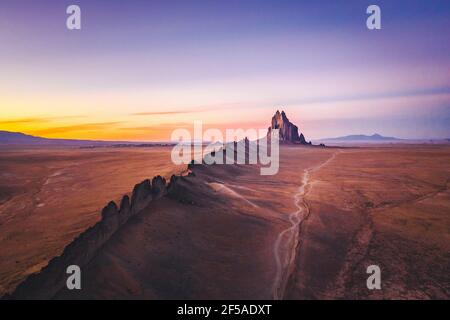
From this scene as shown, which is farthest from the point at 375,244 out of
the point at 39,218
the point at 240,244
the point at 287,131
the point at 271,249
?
the point at 287,131

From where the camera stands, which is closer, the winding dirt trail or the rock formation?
the winding dirt trail

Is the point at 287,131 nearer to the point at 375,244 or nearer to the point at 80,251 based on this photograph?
the point at 375,244

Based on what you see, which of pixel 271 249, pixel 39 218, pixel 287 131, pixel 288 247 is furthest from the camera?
pixel 287 131

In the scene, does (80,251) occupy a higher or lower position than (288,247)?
higher

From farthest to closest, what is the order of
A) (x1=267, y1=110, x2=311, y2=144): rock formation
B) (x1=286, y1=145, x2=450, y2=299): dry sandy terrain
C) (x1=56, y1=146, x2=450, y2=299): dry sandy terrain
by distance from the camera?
(x1=267, y1=110, x2=311, y2=144): rock formation, (x1=286, y1=145, x2=450, y2=299): dry sandy terrain, (x1=56, y1=146, x2=450, y2=299): dry sandy terrain

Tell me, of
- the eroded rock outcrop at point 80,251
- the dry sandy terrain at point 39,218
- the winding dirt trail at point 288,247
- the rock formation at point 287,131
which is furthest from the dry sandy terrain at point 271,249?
the rock formation at point 287,131

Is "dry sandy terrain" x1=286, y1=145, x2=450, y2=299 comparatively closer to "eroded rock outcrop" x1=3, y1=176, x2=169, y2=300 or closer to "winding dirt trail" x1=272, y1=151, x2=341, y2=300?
"winding dirt trail" x1=272, y1=151, x2=341, y2=300

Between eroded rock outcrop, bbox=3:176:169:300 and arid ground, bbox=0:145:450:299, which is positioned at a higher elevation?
eroded rock outcrop, bbox=3:176:169:300

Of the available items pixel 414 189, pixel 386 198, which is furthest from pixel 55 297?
pixel 414 189

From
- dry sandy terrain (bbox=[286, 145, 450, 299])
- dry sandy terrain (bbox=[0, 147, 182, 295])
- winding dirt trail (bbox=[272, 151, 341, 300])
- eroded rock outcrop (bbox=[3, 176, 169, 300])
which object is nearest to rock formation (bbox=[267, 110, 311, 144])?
dry sandy terrain (bbox=[286, 145, 450, 299])

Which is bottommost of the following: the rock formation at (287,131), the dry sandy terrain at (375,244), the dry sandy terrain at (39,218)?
the dry sandy terrain at (375,244)

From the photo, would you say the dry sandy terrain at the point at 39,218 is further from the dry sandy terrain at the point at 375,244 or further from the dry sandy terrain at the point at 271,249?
the dry sandy terrain at the point at 375,244
